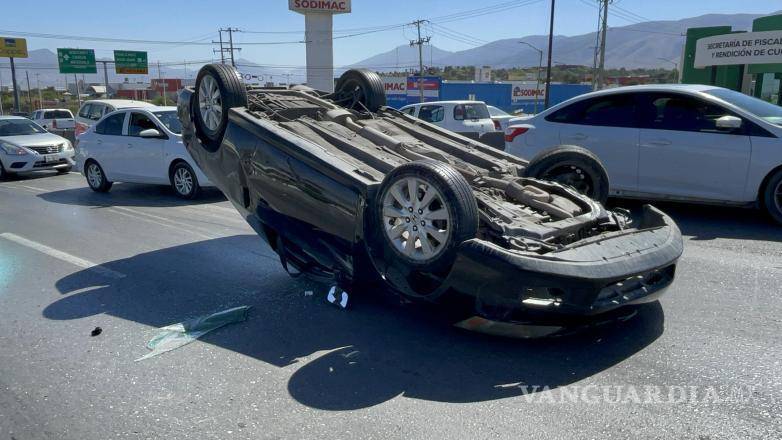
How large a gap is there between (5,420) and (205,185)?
7.31 meters

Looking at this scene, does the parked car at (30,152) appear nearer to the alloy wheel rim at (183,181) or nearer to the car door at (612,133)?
the alloy wheel rim at (183,181)

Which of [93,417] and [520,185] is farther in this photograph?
[520,185]

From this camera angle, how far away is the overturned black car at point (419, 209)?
3.60 m

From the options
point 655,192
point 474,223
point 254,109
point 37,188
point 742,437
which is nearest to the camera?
point 742,437

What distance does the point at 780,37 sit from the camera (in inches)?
828

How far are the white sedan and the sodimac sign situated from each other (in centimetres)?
3698

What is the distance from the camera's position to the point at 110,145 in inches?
444

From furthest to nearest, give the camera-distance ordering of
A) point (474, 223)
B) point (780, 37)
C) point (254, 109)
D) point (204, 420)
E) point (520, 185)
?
point (780, 37)
point (254, 109)
point (520, 185)
point (474, 223)
point (204, 420)

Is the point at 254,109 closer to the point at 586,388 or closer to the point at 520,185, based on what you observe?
the point at 520,185

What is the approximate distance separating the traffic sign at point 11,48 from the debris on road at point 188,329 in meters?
46.4

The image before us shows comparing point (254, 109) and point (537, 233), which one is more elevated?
point (254, 109)

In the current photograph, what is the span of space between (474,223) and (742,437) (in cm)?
176

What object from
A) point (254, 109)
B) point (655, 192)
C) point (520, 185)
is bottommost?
point (655, 192)

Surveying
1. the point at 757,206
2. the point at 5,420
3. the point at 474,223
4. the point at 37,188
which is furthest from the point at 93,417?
the point at 37,188
